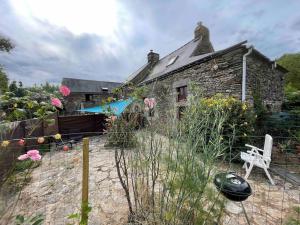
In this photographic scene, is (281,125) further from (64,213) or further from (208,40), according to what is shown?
(208,40)

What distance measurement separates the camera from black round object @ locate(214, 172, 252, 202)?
1466 mm

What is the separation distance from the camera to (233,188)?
1477 mm

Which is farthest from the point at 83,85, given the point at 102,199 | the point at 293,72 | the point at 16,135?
the point at 293,72

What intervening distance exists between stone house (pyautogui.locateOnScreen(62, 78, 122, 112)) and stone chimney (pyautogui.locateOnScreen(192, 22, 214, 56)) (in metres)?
14.4

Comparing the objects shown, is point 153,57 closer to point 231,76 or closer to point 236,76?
point 231,76

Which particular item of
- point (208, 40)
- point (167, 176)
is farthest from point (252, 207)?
point (208, 40)

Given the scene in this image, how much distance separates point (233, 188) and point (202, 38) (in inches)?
510

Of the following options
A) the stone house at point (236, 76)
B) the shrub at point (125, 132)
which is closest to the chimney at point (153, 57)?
the stone house at point (236, 76)

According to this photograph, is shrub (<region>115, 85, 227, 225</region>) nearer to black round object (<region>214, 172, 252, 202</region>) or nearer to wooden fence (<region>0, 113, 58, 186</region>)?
black round object (<region>214, 172, 252, 202</region>)

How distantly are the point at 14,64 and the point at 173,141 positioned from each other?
6.83m

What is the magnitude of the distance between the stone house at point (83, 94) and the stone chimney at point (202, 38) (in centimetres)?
1438

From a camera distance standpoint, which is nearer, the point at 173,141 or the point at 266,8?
the point at 173,141

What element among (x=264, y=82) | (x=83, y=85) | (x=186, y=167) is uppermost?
(x=83, y=85)

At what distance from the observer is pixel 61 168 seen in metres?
4.90
